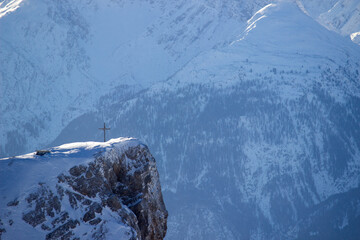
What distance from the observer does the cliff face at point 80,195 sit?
38281 millimetres

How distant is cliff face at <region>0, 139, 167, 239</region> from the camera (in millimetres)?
38281

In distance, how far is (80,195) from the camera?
135ft

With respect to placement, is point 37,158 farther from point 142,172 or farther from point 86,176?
point 142,172

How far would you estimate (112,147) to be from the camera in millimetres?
45969

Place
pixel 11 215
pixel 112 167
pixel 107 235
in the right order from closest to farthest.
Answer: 1. pixel 11 215
2. pixel 107 235
3. pixel 112 167

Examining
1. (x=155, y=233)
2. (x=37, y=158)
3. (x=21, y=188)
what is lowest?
(x=155, y=233)

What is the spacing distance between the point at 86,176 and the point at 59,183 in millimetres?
2426

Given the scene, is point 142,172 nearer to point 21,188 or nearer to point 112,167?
point 112,167

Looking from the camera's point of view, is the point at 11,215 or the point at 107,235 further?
→ the point at 107,235

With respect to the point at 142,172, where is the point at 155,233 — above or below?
below

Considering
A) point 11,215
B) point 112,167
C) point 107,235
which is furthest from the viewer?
point 112,167

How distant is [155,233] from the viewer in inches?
1877

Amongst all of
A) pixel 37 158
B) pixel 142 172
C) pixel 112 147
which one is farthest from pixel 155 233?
pixel 37 158

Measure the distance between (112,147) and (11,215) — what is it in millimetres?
11490
